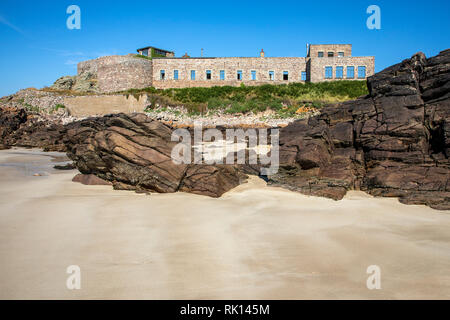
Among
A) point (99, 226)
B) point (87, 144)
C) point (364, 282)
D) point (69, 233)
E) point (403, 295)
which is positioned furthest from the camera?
point (87, 144)

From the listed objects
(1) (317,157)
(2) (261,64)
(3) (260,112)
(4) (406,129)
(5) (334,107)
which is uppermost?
(2) (261,64)

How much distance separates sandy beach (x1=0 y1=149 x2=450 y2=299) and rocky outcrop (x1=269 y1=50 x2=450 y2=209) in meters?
0.75

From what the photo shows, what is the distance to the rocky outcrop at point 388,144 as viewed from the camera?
699 centimetres

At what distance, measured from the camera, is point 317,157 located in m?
8.03

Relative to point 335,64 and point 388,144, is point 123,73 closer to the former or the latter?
point 335,64

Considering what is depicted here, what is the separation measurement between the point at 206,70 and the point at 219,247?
161ft

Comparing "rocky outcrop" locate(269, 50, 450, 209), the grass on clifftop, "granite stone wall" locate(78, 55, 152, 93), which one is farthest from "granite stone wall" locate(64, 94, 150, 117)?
"rocky outcrop" locate(269, 50, 450, 209)

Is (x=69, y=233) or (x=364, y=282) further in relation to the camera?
(x=69, y=233)

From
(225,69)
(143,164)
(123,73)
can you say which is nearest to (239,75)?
(225,69)

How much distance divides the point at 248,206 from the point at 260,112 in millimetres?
30487

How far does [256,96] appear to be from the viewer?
142 ft

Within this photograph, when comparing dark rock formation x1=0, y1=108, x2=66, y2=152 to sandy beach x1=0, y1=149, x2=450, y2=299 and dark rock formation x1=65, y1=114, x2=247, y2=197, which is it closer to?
dark rock formation x1=65, y1=114, x2=247, y2=197
